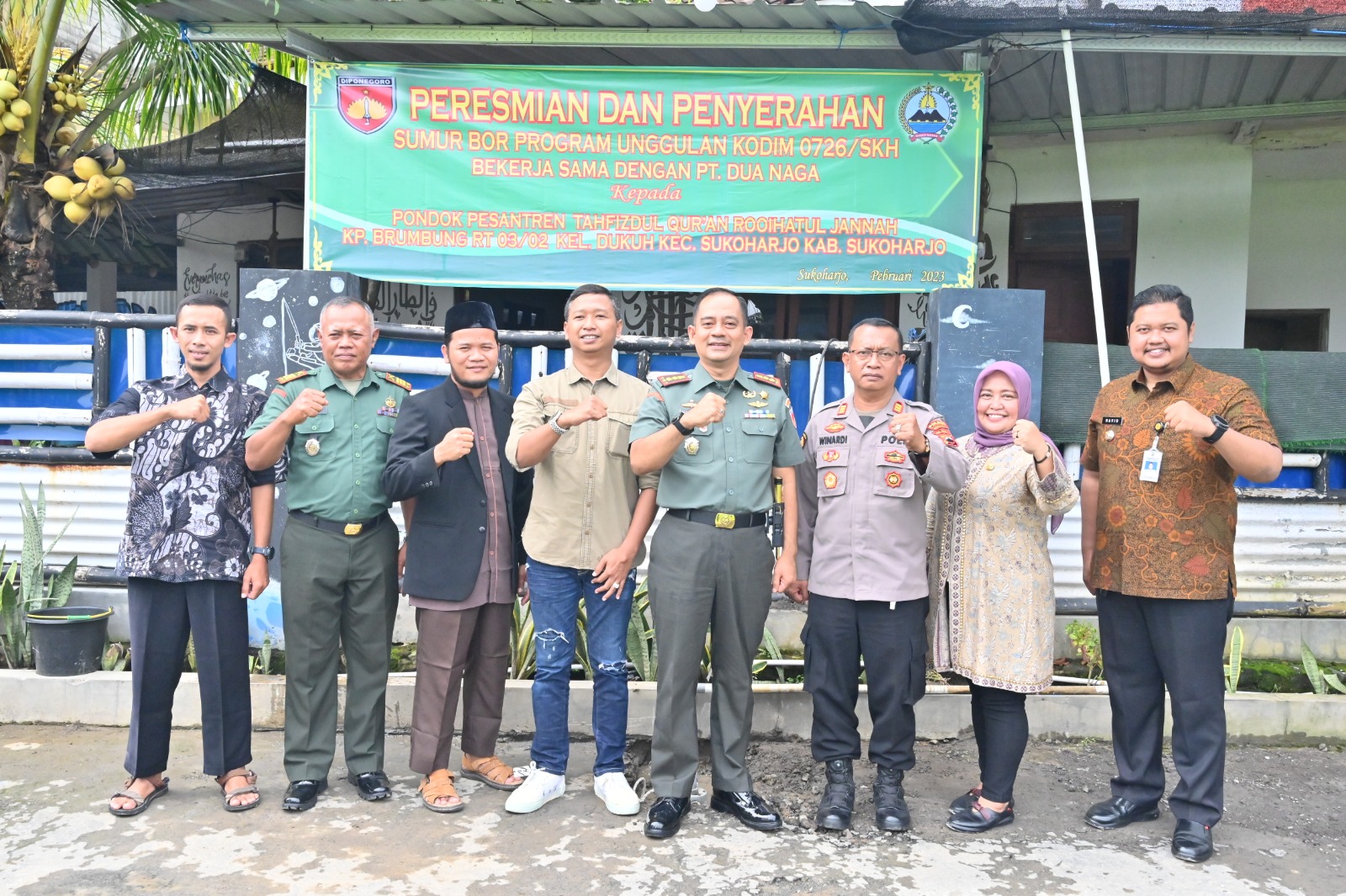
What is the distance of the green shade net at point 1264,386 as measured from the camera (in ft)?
16.8

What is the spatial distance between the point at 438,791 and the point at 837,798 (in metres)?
1.41

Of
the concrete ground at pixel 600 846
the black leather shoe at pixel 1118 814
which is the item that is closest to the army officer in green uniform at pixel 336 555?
the concrete ground at pixel 600 846

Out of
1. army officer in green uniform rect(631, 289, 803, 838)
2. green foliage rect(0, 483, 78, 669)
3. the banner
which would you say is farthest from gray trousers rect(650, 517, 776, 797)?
green foliage rect(0, 483, 78, 669)

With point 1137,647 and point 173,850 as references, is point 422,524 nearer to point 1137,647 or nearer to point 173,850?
point 173,850

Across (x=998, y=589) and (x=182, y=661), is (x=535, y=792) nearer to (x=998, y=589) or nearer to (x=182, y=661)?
(x=182, y=661)

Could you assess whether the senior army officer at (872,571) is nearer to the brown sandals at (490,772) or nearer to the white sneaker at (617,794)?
the white sneaker at (617,794)

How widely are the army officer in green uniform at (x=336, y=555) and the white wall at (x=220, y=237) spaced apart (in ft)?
19.0

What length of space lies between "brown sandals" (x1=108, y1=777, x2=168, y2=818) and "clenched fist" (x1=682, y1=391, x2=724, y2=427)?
7.69 ft

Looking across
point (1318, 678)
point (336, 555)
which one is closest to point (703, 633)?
point (336, 555)

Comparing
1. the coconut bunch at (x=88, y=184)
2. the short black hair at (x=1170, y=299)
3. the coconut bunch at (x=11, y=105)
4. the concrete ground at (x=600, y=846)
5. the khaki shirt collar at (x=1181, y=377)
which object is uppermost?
the coconut bunch at (x=11, y=105)

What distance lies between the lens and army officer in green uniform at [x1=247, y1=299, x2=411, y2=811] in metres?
3.65

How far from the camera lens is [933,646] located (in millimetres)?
3619

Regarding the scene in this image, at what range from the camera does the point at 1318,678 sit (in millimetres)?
4633

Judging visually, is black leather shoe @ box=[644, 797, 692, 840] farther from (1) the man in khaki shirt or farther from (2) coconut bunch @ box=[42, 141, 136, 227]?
(2) coconut bunch @ box=[42, 141, 136, 227]
